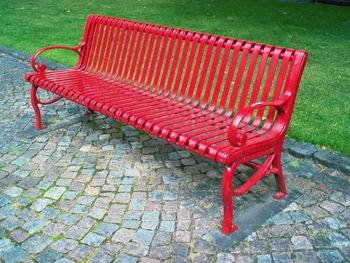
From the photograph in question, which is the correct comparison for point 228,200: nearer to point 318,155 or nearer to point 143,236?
point 143,236

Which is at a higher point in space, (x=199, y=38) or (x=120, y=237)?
(x=199, y=38)

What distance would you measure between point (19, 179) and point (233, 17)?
8038 millimetres

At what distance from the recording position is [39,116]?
5.30 meters

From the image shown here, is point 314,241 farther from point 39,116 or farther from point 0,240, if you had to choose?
point 39,116

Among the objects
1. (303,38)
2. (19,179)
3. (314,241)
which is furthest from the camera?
(303,38)

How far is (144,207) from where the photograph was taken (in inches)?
147

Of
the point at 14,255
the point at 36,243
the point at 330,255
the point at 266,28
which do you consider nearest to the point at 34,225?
the point at 36,243

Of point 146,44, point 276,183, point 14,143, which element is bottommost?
point 14,143

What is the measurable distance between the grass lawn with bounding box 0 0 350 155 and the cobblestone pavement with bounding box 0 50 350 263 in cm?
69

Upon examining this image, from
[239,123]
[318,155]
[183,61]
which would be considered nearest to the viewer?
[239,123]

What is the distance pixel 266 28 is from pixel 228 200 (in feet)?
23.8

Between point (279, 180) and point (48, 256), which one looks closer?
point (48, 256)

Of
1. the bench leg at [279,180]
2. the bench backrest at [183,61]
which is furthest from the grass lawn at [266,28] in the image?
the bench leg at [279,180]

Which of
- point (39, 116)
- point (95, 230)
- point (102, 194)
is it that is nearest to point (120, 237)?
point (95, 230)
